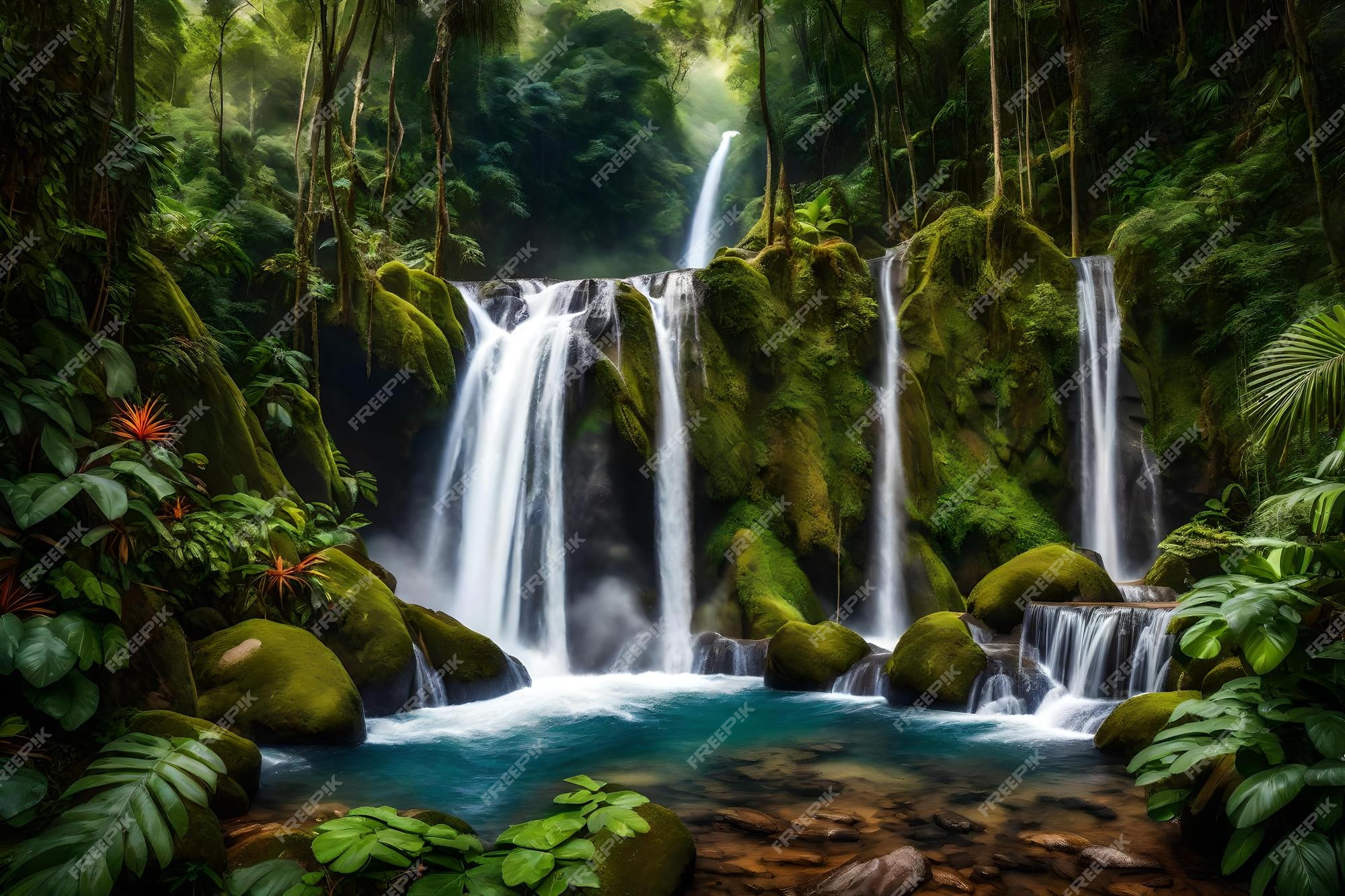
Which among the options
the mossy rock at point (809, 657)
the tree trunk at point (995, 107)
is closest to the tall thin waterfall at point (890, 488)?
the tree trunk at point (995, 107)

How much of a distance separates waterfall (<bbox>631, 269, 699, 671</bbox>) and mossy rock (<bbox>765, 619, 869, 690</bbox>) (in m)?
2.04

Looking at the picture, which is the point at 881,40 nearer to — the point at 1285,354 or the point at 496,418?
the point at 496,418

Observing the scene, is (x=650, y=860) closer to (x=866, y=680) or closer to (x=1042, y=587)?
(x=866, y=680)

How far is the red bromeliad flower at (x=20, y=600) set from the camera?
3.96 metres

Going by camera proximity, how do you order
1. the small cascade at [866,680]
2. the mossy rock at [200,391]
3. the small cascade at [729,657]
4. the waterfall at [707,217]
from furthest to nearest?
1. the waterfall at [707,217]
2. the small cascade at [729,657]
3. the small cascade at [866,680]
4. the mossy rock at [200,391]

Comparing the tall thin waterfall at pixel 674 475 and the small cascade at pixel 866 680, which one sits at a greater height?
the tall thin waterfall at pixel 674 475

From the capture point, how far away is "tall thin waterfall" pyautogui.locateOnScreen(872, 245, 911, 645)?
1309 cm

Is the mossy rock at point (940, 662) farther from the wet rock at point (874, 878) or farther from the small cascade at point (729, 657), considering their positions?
the wet rock at point (874, 878)

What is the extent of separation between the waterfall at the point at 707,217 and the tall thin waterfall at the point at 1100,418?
550 inches

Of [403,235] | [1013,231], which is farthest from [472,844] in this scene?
[403,235]

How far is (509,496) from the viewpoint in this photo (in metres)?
13.2

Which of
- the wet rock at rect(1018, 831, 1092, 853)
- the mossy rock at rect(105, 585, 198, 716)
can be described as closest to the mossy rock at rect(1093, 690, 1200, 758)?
the wet rock at rect(1018, 831, 1092, 853)

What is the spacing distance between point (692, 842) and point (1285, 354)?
15.4 ft

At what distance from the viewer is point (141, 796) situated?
3303 millimetres
